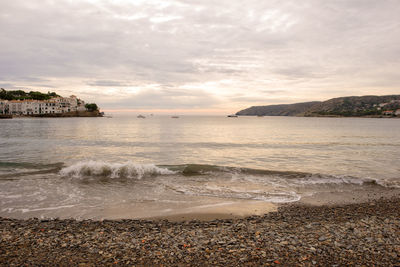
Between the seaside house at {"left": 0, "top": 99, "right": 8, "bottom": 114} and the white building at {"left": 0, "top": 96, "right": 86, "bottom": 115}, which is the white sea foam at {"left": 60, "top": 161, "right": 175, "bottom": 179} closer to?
the white building at {"left": 0, "top": 96, "right": 86, "bottom": 115}

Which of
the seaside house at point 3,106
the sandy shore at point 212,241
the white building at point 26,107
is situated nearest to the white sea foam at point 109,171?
the sandy shore at point 212,241

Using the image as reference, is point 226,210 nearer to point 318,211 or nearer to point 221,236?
point 221,236

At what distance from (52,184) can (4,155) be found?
1470 cm

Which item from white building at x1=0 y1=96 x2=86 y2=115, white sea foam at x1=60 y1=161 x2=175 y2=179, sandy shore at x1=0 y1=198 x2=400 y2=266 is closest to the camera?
sandy shore at x1=0 y1=198 x2=400 y2=266

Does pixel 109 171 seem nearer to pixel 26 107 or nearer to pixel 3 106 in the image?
pixel 26 107

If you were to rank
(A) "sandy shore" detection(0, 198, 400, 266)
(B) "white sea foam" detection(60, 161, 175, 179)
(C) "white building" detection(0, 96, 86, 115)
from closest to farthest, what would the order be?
(A) "sandy shore" detection(0, 198, 400, 266)
(B) "white sea foam" detection(60, 161, 175, 179)
(C) "white building" detection(0, 96, 86, 115)

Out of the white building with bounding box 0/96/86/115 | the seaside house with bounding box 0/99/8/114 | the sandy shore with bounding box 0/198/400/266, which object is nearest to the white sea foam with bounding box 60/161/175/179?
the sandy shore with bounding box 0/198/400/266

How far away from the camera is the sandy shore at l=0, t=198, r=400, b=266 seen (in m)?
5.24

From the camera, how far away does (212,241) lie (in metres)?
6.14

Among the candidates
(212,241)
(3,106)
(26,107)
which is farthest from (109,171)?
(3,106)

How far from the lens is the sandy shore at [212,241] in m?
5.24

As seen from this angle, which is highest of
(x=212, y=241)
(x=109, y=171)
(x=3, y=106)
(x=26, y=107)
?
(x=3, y=106)

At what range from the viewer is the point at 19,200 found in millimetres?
10305

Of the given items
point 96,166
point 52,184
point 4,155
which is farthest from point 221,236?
point 4,155
